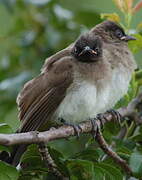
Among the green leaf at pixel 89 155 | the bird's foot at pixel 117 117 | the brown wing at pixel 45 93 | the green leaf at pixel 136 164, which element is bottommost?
the bird's foot at pixel 117 117

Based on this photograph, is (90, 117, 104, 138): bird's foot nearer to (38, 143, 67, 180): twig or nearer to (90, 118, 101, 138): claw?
(90, 118, 101, 138): claw

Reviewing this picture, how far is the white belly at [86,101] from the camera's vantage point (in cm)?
393

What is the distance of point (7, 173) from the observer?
9.20 feet

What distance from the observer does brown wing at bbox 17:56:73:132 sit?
384 centimetres

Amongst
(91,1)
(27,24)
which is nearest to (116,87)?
(27,24)

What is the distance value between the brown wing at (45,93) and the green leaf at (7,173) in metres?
0.92

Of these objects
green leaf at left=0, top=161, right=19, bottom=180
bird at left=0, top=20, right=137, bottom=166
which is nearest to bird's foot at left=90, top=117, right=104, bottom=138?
A: bird at left=0, top=20, right=137, bottom=166

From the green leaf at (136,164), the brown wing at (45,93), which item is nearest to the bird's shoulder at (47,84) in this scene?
the brown wing at (45,93)

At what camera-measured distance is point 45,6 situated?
4.86 metres

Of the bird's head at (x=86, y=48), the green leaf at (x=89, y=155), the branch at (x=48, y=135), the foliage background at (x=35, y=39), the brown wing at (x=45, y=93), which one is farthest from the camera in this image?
the foliage background at (x=35, y=39)

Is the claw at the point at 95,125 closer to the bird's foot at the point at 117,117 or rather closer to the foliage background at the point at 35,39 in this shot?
the bird's foot at the point at 117,117

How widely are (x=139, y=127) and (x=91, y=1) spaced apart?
2377mm

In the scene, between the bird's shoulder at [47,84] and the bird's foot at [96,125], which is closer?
the bird's foot at [96,125]

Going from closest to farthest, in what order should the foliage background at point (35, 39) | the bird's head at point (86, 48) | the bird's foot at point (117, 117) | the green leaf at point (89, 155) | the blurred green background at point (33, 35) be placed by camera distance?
the green leaf at point (89, 155) < the bird's foot at point (117, 117) < the bird's head at point (86, 48) < the foliage background at point (35, 39) < the blurred green background at point (33, 35)
